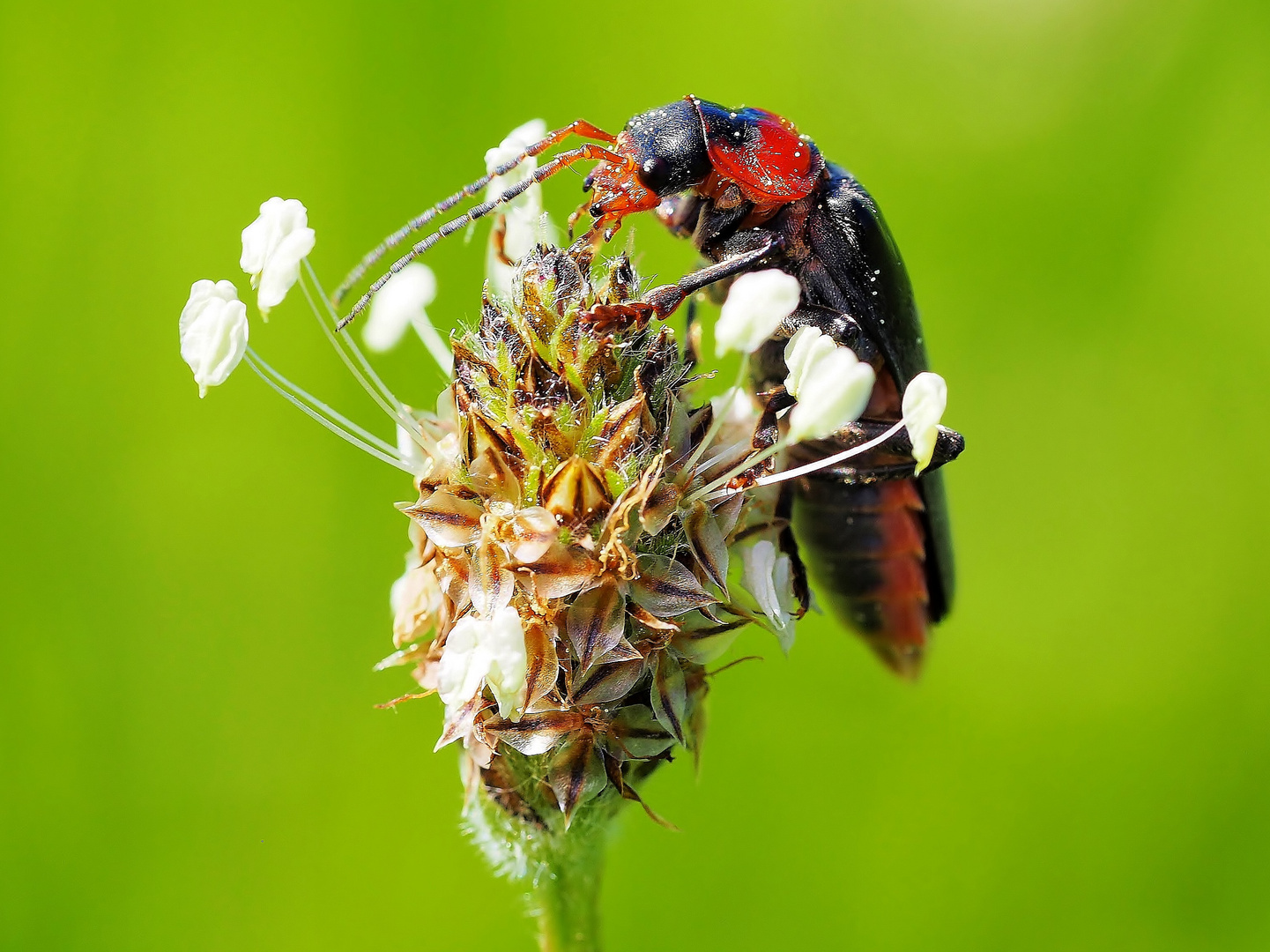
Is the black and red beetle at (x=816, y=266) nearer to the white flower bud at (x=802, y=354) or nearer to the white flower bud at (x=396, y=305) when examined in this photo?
the white flower bud at (x=802, y=354)

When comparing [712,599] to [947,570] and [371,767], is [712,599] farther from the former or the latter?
[371,767]

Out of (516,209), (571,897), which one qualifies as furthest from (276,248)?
(571,897)

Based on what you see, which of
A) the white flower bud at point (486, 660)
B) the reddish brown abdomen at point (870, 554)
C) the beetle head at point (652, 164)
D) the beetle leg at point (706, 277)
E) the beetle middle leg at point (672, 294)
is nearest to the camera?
the white flower bud at point (486, 660)

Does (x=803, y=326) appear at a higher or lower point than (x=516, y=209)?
lower

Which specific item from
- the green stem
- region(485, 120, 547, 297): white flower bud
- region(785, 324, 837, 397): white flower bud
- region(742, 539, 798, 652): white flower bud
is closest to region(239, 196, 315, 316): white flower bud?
region(485, 120, 547, 297): white flower bud

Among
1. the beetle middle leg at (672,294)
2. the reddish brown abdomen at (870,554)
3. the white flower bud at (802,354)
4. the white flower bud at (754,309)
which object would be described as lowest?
the reddish brown abdomen at (870,554)

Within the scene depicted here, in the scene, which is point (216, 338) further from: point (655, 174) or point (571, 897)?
point (571, 897)

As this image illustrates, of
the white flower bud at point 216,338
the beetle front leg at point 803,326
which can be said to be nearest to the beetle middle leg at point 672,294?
the beetle front leg at point 803,326
